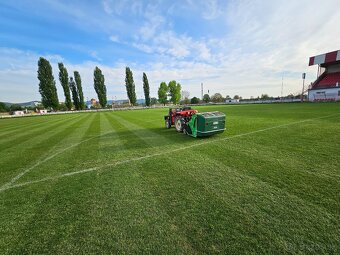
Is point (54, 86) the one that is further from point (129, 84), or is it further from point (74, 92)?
point (129, 84)

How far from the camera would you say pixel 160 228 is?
238 cm

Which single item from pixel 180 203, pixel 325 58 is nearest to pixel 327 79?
pixel 325 58

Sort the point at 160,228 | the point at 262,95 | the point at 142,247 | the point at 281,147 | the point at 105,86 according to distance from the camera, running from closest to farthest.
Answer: the point at 142,247
the point at 160,228
the point at 281,147
the point at 105,86
the point at 262,95

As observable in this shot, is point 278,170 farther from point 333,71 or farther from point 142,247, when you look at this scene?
point 333,71

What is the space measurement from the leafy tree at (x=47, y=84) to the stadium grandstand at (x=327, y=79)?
69.7 meters

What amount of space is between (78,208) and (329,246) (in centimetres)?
358

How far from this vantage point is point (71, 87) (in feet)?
190

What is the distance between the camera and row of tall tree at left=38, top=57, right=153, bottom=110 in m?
50.2

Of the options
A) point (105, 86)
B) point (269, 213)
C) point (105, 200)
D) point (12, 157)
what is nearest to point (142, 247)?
point (105, 200)

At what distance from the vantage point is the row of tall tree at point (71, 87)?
1976 inches

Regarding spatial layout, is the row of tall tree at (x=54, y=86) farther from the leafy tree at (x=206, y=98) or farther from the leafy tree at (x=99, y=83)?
the leafy tree at (x=206, y=98)

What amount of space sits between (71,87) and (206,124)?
206 ft

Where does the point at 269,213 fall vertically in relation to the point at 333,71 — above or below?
below

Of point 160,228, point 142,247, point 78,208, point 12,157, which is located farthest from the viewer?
point 12,157
